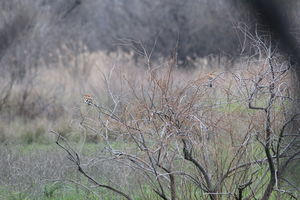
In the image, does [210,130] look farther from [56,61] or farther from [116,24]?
[116,24]

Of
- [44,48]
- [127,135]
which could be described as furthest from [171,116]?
[44,48]

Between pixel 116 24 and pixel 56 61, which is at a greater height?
pixel 116 24

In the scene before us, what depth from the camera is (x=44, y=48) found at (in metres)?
17.3

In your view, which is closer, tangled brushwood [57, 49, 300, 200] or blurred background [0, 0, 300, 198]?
tangled brushwood [57, 49, 300, 200]

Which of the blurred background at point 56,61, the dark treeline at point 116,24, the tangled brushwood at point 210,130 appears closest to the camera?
the tangled brushwood at point 210,130

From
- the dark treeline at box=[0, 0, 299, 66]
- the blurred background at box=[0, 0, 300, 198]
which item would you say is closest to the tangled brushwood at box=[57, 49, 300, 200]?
the blurred background at box=[0, 0, 300, 198]

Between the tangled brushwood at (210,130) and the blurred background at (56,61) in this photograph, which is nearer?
the tangled brushwood at (210,130)

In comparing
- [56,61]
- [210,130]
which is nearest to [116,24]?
[56,61]

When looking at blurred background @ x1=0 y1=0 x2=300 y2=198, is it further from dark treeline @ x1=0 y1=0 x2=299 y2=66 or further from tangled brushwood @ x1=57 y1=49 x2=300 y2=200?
tangled brushwood @ x1=57 y1=49 x2=300 y2=200

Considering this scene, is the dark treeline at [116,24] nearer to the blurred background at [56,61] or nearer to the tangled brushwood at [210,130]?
the blurred background at [56,61]

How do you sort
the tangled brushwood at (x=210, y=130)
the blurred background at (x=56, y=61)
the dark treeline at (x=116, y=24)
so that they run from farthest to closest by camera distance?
the dark treeline at (x=116, y=24)
the blurred background at (x=56, y=61)
the tangled brushwood at (x=210, y=130)

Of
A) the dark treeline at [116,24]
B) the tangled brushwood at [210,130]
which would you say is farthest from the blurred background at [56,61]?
the tangled brushwood at [210,130]

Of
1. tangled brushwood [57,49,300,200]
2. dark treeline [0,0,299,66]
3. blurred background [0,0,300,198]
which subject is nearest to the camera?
tangled brushwood [57,49,300,200]

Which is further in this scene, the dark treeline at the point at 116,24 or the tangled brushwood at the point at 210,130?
the dark treeline at the point at 116,24
